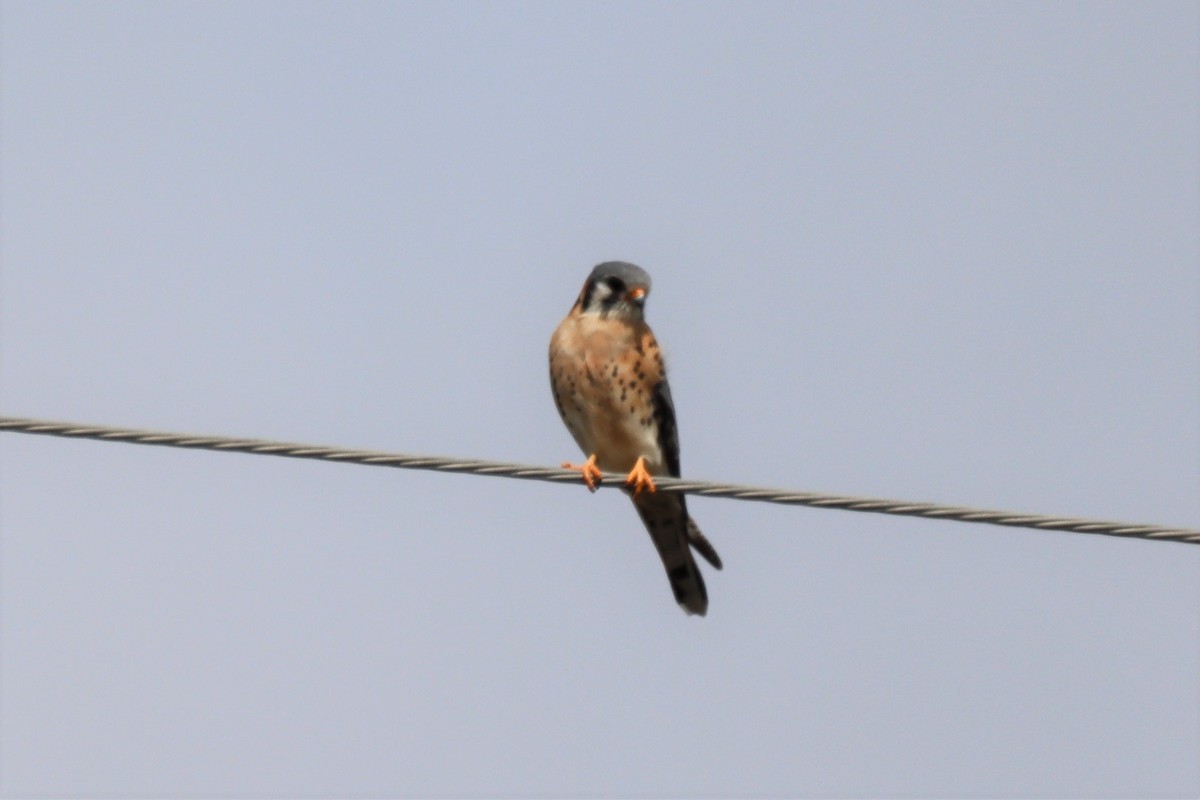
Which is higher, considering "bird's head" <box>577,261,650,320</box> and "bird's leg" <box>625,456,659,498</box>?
"bird's head" <box>577,261,650,320</box>

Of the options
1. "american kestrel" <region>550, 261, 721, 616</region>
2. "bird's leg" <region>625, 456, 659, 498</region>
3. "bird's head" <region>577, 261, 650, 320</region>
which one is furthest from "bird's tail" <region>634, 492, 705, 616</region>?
"bird's head" <region>577, 261, 650, 320</region>

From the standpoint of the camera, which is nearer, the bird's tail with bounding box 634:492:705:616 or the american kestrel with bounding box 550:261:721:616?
the american kestrel with bounding box 550:261:721:616

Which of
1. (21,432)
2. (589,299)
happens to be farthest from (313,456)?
(589,299)

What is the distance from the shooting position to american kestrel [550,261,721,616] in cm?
775

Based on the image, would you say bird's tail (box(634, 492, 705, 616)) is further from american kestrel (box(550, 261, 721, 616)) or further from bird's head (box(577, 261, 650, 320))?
bird's head (box(577, 261, 650, 320))

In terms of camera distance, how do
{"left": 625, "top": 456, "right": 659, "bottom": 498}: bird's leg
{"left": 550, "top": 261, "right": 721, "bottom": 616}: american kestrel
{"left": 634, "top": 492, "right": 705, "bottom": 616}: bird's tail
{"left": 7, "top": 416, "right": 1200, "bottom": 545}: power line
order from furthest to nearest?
{"left": 634, "top": 492, "right": 705, "bottom": 616}: bird's tail → {"left": 550, "top": 261, "right": 721, "bottom": 616}: american kestrel → {"left": 625, "top": 456, "right": 659, "bottom": 498}: bird's leg → {"left": 7, "top": 416, "right": 1200, "bottom": 545}: power line

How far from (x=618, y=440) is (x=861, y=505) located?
2389mm

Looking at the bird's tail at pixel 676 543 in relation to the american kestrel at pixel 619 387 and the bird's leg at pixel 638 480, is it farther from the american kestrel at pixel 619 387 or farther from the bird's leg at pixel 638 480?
the bird's leg at pixel 638 480

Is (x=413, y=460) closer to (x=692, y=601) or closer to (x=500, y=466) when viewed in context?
(x=500, y=466)

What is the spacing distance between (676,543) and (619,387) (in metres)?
0.80

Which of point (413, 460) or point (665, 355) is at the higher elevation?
point (665, 355)

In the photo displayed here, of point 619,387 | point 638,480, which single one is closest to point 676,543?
point 619,387

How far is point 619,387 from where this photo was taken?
25.4ft

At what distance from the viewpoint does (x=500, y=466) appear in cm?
559
